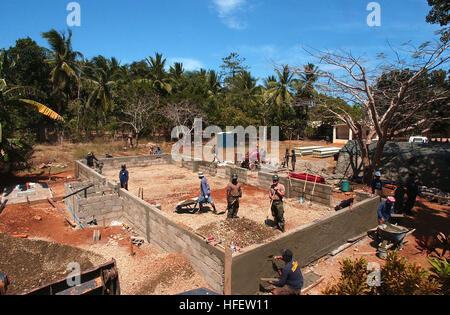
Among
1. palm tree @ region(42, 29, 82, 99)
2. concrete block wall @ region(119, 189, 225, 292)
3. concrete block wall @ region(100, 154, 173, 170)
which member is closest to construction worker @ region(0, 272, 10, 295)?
concrete block wall @ region(119, 189, 225, 292)

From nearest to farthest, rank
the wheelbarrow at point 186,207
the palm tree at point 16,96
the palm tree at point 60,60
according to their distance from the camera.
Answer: the wheelbarrow at point 186,207 → the palm tree at point 16,96 → the palm tree at point 60,60

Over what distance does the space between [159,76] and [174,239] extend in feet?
111

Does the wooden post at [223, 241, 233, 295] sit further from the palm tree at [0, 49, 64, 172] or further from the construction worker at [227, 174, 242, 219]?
the palm tree at [0, 49, 64, 172]

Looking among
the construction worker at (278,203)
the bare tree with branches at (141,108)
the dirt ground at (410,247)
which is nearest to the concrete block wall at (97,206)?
the construction worker at (278,203)

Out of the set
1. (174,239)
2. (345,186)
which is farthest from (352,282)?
(345,186)

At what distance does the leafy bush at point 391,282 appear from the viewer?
4.33m

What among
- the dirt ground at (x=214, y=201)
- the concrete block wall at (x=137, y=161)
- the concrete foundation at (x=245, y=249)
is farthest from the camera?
the concrete block wall at (x=137, y=161)

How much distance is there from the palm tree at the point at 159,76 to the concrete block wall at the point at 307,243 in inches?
1242

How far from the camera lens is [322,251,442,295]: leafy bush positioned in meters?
4.33

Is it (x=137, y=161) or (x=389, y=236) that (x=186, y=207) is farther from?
(x=137, y=161)

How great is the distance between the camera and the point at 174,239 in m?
6.81

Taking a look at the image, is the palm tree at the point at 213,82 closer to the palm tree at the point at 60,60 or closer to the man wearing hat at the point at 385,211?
the palm tree at the point at 60,60

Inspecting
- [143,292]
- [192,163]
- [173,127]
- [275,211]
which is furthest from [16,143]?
[173,127]

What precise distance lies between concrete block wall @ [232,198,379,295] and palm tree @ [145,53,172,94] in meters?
31.6
